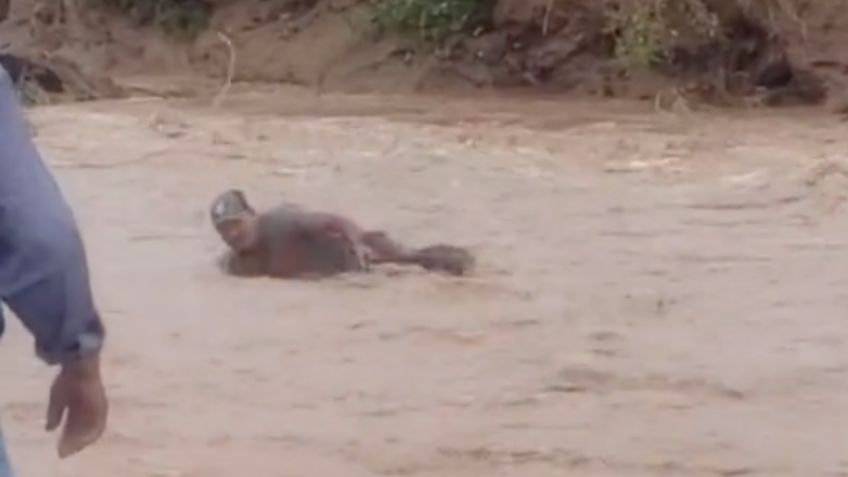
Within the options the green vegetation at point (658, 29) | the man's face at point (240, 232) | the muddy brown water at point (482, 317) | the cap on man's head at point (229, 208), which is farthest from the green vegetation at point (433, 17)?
the man's face at point (240, 232)

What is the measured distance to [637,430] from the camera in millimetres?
6410

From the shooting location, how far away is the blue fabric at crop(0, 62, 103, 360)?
10.6 ft

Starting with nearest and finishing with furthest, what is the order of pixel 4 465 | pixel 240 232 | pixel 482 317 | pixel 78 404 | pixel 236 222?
1. pixel 4 465
2. pixel 78 404
3. pixel 482 317
4. pixel 240 232
5. pixel 236 222

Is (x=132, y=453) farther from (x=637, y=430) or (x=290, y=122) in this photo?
(x=290, y=122)

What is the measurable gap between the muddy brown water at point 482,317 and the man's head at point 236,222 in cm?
15

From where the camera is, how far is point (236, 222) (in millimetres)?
8961

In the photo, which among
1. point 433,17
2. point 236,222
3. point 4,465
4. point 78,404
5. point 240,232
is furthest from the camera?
point 433,17

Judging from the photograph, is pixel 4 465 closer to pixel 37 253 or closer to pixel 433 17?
pixel 37 253

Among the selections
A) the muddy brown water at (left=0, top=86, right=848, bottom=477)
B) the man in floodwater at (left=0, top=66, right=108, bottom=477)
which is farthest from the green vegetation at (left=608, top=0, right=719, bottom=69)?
the man in floodwater at (left=0, top=66, right=108, bottom=477)

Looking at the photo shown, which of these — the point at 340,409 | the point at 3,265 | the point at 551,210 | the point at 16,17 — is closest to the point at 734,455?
the point at 340,409

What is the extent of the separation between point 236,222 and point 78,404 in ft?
17.9

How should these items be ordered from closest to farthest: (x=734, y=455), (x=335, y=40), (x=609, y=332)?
(x=734, y=455) → (x=609, y=332) → (x=335, y=40)

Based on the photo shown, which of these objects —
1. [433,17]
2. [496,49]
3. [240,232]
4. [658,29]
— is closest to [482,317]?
[240,232]

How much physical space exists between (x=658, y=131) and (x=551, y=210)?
3848mm
